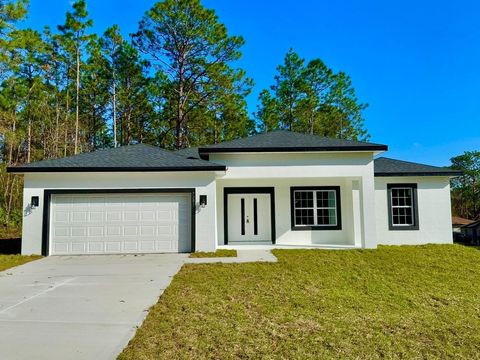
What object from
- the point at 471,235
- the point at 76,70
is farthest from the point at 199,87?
the point at 471,235

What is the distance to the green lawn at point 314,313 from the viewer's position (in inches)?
161

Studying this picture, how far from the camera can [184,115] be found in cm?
2569

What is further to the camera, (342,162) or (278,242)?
(278,242)

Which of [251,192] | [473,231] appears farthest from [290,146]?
[473,231]

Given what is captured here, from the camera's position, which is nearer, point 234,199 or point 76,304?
point 76,304

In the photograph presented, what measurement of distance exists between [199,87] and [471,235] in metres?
37.0

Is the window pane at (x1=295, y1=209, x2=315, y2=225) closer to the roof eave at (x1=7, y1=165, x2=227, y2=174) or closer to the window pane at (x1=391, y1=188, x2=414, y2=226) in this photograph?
the window pane at (x1=391, y1=188, x2=414, y2=226)

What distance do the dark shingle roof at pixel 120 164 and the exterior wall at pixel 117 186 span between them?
0.25m

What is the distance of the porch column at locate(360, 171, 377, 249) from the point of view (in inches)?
460

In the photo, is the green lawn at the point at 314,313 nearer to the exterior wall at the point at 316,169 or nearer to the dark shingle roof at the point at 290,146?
the exterior wall at the point at 316,169

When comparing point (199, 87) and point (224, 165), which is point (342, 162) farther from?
point (199, 87)

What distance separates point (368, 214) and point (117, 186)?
8665 mm

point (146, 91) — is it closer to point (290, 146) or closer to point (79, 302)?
point (290, 146)

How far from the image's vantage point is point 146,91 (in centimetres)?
2638
